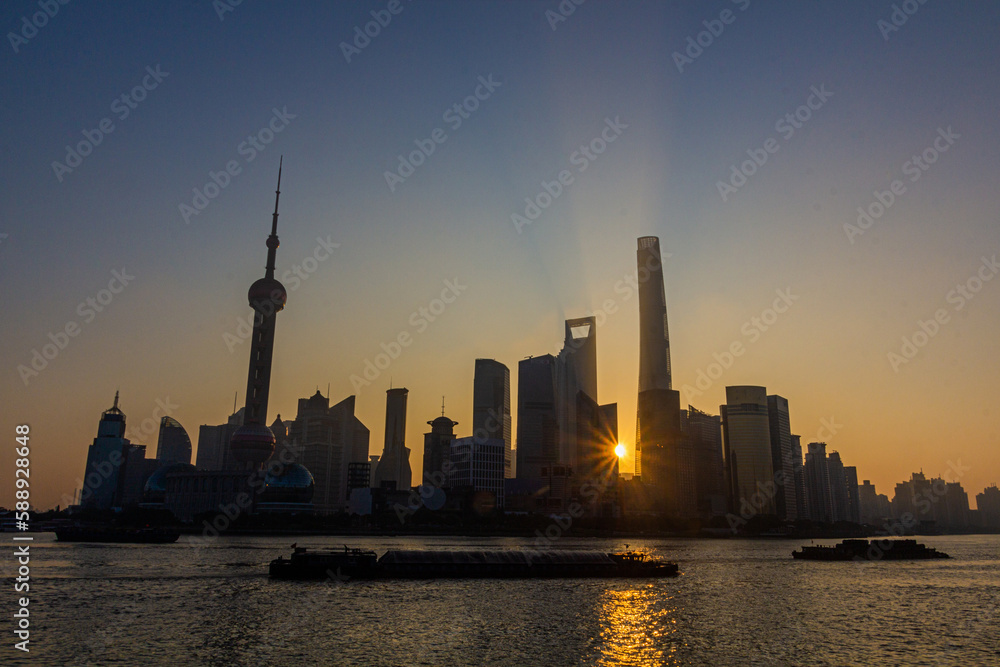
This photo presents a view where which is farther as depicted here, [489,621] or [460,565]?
[460,565]

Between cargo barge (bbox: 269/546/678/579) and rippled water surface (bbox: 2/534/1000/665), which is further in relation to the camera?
cargo barge (bbox: 269/546/678/579)

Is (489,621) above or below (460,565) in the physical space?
below

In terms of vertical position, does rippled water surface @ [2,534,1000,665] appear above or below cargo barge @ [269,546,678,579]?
below

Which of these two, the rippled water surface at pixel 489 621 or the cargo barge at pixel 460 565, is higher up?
the cargo barge at pixel 460 565

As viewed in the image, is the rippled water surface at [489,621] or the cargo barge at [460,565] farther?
the cargo barge at [460,565]

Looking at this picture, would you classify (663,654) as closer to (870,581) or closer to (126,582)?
(126,582)
